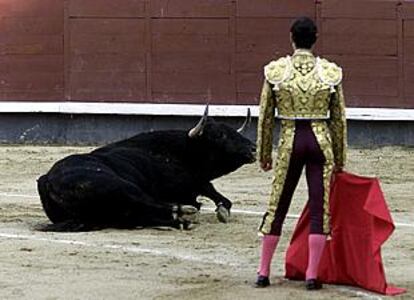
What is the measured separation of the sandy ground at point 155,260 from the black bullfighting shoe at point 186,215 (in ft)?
0.25

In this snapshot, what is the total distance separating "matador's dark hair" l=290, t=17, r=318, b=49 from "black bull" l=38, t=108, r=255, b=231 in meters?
2.15

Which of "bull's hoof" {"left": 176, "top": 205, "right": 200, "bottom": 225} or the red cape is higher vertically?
the red cape

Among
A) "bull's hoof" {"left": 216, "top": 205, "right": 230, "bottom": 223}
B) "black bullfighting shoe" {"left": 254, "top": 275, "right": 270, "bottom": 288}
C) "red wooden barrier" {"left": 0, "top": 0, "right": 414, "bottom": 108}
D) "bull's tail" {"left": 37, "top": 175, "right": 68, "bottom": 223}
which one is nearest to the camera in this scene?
"black bullfighting shoe" {"left": 254, "top": 275, "right": 270, "bottom": 288}

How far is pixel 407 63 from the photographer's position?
13102 millimetres

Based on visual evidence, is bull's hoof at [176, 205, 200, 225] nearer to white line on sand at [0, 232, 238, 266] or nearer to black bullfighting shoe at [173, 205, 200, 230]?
black bullfighting shoe at [173, 205, 200, 230]

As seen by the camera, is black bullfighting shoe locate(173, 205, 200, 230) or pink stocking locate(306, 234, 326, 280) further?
black bullfighting shoe locate(173, 205, 200, 230)

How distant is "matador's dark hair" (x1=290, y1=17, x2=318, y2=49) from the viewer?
5.18m

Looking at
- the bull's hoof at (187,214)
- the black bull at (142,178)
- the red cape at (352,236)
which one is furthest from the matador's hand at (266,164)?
the bull's hoof at (187,214)

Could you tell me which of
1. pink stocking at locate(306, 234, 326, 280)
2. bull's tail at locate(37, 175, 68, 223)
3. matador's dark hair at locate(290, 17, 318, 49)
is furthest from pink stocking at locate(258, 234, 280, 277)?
bull's tail at locate(37, 175, 68, 223)

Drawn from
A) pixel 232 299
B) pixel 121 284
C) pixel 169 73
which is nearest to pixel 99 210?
pixel 121 284

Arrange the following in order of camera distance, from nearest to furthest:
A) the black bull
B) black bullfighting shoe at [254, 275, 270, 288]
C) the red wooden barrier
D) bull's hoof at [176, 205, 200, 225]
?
1. black bullfighting shoe at [254, 275, 270, 288]
2. the black bull
3. bull's hoof at [176, 205, 200, 225]
4. the red wooden barrier

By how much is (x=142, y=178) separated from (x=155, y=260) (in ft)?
5.08

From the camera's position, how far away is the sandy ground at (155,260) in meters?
5.20

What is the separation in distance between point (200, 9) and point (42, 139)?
2219 millimetres
